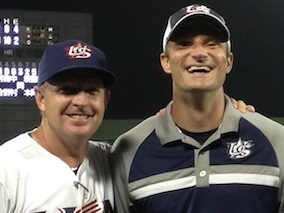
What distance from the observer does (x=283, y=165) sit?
4.50 feet

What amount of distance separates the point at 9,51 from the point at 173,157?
2123 mm

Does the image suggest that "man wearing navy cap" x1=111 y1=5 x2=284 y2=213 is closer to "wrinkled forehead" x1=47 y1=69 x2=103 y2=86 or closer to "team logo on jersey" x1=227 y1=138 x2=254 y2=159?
"team logo on jersey" x1=227 y1=138 x2=254 y2=159

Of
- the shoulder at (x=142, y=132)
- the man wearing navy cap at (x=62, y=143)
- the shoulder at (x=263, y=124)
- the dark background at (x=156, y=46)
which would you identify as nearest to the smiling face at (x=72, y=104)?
the man wearing navy cap at (x=62, y=143)

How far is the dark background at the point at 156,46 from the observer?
348 cm

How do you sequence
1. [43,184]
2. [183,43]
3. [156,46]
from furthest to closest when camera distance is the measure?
[156,46], [183,43], [43,184]

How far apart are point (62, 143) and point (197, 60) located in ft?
1.26

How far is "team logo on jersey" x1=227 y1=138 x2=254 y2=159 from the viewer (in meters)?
1.38

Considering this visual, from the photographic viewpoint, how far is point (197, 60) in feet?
4.47

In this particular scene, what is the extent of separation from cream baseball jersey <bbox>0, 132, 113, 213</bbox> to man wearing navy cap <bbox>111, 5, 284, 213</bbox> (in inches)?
3.6

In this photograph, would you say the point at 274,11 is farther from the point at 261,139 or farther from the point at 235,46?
the point at 261,139

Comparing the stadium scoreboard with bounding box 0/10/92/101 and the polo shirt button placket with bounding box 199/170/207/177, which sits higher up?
the stadium scoreboard with bounding box 0/10/92/101

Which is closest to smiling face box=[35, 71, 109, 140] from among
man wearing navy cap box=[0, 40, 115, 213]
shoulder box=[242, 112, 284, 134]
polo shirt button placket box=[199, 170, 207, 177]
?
man wearing navy cap box=[0, 40, 115, 213]

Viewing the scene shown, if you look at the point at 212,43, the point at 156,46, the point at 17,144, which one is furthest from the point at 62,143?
the point at 156,46

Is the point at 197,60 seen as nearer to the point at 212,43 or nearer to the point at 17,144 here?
the point at 212,43
